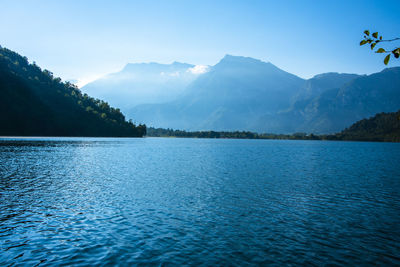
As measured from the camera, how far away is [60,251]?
18688mm

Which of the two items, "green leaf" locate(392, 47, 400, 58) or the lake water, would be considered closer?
"green leaf" locate(392, 47, 400, 58)

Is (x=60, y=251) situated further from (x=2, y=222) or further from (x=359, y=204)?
(x=359, y=204)

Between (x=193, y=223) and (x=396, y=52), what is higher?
(x=396, y=52)

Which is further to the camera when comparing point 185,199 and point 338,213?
point 185,199

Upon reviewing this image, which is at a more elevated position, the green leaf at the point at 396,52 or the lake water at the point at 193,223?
the green leaf at the point at 396,52

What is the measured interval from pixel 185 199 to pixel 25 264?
20370mm

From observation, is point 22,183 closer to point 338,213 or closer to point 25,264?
point 25,264

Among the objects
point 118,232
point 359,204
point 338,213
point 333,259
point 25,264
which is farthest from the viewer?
point 359,204

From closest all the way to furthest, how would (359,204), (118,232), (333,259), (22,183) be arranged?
(333,259) < (118,232) < (359,204) < (22,183)

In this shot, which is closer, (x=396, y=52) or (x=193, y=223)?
(x=396, y=52)

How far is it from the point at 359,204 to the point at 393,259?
17.4 meters

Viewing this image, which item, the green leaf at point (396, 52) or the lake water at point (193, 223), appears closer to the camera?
the green leaf at point (396, 52)

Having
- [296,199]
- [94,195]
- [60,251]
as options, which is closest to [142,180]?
[94,195]

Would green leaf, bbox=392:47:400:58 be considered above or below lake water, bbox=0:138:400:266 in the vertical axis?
above
